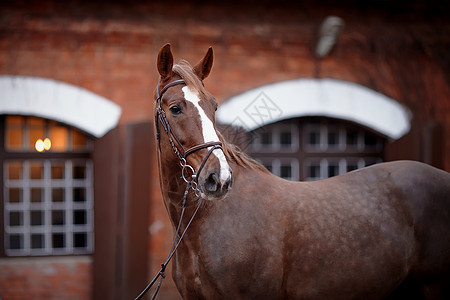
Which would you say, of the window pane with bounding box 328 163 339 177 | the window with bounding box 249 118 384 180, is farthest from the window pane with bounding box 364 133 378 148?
the window pane with bounding box 328 163 339 177

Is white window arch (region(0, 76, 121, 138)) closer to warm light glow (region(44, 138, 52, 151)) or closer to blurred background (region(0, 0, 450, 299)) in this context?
blurred background (region(0, 0, 450, 299))

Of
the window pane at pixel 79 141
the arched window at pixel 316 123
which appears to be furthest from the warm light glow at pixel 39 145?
the arched window at pixel 316 123

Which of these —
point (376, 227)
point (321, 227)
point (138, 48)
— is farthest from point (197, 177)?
point (138, 48)

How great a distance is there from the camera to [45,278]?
4.55 metres

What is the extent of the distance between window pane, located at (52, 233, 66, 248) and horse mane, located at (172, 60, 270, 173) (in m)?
3.49

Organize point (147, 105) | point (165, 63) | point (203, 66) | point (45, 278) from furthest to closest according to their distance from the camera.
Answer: point (147, 105) < point (45, 278) < point (203, 66) < point (165, 63)

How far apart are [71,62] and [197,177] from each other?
3429 millimetres

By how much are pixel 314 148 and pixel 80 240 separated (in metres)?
3.59

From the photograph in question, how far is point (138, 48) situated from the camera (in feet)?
15.5

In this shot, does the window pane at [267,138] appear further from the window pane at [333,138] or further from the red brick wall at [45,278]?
the red brick wall at [45,278]

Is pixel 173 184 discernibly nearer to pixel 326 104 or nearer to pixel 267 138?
pixel 267 138

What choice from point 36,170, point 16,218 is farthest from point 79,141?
point 16,218

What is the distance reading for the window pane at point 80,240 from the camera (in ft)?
16.0

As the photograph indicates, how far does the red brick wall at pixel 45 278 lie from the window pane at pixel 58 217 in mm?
478
